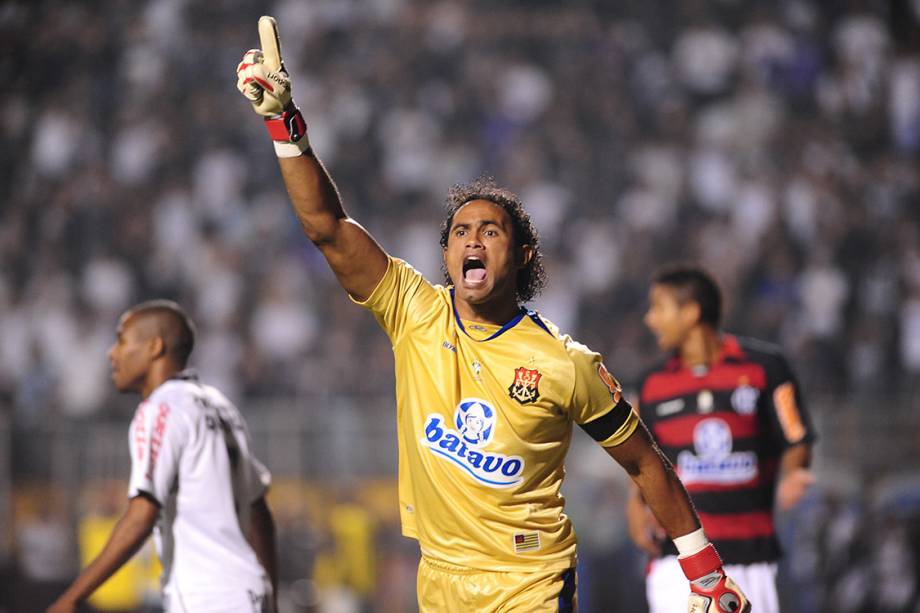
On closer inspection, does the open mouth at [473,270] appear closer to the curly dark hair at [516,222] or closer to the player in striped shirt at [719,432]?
the curly dark hair at [516,222]

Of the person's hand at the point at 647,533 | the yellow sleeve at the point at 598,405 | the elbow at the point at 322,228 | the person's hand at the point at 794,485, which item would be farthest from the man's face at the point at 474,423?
the person's hand at the point at 794,485

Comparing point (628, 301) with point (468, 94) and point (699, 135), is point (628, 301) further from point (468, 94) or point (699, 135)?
point (468, 94)

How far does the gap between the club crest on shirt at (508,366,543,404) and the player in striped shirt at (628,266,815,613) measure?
2.50 metres

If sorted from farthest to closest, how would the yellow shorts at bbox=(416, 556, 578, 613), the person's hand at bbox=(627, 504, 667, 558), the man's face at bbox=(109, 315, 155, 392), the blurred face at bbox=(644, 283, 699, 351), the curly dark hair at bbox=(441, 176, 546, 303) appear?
1. the blurred face at bbox=(644, 283, 699, 351)
2. the person's hand at bbox=(627, 504, 667, 558)
3. the man's face at bbox=(109, 315, 155, 392)
4. the curly dark hair at bbox=(441, 176, 546, 303)
5. the yellow shorts at bbox=(416, 556, 578, 613)

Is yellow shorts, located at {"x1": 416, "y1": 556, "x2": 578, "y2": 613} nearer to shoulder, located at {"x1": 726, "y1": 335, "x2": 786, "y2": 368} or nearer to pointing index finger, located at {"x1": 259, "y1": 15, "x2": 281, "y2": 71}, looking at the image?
pointing index finger, located at {"x1": 259, "y1": 15, "x2": 281, "y2": 71}

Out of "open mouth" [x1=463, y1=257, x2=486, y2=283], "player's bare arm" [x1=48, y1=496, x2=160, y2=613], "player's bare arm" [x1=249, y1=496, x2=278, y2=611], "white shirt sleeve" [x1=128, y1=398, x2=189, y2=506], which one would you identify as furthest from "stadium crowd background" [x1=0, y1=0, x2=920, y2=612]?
"open mouth" [x1=463, y1=257, x2=486, y2=283]

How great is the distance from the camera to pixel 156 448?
5012 millimetres

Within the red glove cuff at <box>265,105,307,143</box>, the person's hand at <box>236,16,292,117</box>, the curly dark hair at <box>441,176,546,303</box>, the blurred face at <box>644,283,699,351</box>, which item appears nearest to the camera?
the person's hand at <box>236,16,292,117</box>

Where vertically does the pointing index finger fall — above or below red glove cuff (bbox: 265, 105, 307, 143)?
above

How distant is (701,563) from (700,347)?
255 centimetres

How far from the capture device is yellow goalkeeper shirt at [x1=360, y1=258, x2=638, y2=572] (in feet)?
13.6

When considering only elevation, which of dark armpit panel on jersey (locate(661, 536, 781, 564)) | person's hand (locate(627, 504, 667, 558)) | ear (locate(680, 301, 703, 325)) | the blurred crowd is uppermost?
the blurred crowd

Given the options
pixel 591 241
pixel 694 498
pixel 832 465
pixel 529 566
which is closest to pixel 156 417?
pixel 529 566

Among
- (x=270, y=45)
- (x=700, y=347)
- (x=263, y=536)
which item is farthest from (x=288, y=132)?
(x=700, y=347)
